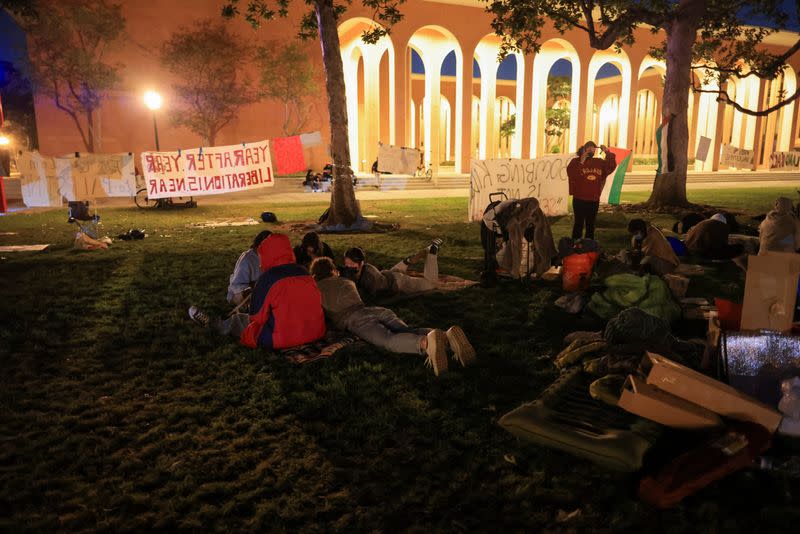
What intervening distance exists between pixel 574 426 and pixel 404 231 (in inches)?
341

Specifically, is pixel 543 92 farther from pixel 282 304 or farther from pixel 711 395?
pixel 711 395

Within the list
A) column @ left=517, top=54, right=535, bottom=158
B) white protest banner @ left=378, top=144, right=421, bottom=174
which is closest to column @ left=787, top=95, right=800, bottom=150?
column @ left=517, top=54, right=535, bottom=158

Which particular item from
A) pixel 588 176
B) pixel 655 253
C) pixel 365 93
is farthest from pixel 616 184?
pixel 365 93

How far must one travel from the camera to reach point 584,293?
6.09 meters

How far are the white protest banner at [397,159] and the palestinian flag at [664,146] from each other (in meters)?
6.91

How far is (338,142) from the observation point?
11867 mm

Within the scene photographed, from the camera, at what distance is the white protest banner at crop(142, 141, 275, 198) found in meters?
12.4

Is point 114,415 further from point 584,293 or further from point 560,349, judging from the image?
point 584,293

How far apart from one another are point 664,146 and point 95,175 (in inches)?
579

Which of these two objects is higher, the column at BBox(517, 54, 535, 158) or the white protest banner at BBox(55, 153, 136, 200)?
the column at BBox(517, 54, 535, 158)

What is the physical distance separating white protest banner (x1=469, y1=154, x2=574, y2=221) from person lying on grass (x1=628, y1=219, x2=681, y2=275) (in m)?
5.44

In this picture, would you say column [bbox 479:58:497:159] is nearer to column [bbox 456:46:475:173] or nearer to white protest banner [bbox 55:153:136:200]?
column [bbox 456:46:475:173]

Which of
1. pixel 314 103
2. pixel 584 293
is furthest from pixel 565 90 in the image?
pixel 584 293

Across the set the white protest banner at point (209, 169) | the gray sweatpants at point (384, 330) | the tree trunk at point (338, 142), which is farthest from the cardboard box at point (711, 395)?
the white protest banner at point (209, 169)
